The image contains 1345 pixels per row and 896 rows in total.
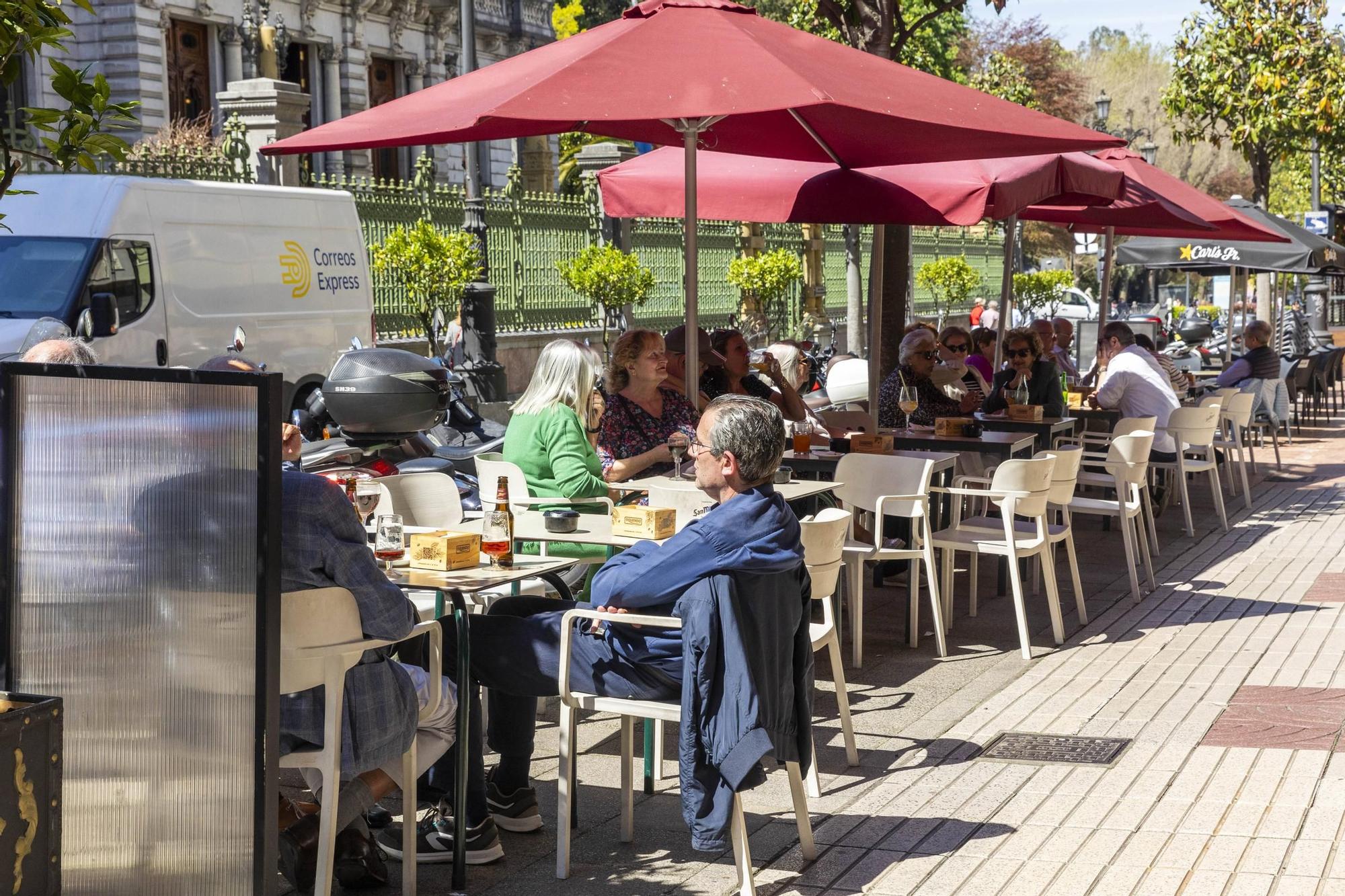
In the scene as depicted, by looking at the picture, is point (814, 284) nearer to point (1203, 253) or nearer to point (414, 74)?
point (414, 74)

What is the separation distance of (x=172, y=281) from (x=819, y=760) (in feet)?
30.7

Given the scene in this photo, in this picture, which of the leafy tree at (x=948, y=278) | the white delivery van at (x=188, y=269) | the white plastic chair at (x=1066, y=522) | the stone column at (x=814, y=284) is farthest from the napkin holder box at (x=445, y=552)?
the leafy tree at (x=948, y=278)

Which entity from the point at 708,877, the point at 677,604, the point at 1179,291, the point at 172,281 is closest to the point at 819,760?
the point at 708,877

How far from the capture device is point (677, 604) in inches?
172

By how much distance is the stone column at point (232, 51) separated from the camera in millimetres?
32500

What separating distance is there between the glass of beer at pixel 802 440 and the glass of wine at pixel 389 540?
350 cm

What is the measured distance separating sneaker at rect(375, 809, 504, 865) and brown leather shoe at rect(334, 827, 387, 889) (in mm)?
180

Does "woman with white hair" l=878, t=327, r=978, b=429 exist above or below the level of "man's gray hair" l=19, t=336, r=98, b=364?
below

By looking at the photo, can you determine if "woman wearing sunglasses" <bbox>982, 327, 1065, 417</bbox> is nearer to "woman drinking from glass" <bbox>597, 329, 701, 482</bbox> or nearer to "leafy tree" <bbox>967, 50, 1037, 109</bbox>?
"woman drinking from glass" <bbox>597, 329, 701, 482</bbox>

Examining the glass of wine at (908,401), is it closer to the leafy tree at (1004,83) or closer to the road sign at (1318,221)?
the road sign at (1318,221)

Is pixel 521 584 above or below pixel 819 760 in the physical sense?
above

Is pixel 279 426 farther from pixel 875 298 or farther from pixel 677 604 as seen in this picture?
pixel 875 298

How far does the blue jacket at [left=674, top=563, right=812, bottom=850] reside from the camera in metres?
4.15

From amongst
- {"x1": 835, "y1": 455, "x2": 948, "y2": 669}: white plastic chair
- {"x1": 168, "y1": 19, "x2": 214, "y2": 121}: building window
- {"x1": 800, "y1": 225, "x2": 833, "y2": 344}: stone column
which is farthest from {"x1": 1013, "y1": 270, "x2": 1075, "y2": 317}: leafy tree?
{"x1": 835, "y1": 455, "x2": 948, "y2": 669}: white plastic chair
